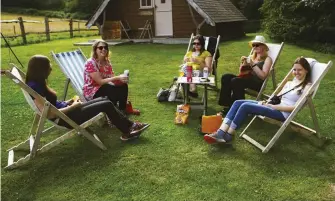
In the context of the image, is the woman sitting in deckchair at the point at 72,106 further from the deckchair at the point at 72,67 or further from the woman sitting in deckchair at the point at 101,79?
the deckchair at the point at 72,67

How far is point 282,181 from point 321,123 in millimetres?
2041

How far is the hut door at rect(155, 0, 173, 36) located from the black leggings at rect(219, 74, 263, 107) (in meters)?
11.3

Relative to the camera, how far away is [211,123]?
4949 mm

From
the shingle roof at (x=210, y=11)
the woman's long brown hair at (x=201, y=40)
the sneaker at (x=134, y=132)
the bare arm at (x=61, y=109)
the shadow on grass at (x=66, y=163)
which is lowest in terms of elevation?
the shadow on grass at (x=66, y=163)

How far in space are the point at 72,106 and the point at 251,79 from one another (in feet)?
9.45

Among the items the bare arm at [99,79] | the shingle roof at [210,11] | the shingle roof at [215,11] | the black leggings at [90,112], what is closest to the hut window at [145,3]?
the shingle roof at [210,11]

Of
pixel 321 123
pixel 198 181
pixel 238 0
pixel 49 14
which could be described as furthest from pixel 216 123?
pixel 49 14

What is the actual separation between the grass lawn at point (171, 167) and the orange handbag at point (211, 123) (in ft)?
0.61

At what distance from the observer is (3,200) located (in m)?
3.61

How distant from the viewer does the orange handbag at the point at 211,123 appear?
4902 mm

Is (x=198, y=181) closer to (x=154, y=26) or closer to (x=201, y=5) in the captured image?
(x=201, y=5)

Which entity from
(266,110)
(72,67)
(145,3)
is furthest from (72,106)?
(145,3)

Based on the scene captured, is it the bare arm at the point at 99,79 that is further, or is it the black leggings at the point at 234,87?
the black leggings at the point at 234,87

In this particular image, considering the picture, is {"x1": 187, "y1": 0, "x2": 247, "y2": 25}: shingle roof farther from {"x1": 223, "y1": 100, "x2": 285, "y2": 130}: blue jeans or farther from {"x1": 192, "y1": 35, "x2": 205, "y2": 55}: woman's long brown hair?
{"x1": 223, "y1": 100, "x2": 285, "y2": 130}: blue jeans
